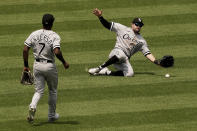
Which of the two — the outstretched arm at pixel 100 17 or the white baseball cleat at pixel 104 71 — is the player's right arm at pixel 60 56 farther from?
the white baseball cleat at pixel 104 71

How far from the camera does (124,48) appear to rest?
571 inches

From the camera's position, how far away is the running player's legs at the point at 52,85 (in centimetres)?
A: 1102

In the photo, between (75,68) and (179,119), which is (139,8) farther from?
(179,119)

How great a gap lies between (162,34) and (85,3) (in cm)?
289

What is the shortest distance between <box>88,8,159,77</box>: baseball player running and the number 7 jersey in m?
3.24

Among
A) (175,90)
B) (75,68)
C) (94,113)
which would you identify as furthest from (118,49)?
(94,113)

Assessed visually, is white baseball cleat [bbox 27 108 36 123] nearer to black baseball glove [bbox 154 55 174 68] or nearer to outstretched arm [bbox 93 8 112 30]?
outstretched arm [bbox 93 8 112 30]

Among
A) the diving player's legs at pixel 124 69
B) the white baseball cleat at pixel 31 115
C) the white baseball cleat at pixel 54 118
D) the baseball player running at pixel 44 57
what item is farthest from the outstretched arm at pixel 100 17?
the white baseball cleat at pixel 31 115

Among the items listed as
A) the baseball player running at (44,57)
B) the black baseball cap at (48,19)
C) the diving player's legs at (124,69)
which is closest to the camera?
the black baseball cap at (48,19)

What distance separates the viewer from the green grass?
1127 cm

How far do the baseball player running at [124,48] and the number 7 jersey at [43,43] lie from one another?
324cm

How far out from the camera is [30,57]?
50.5 ft

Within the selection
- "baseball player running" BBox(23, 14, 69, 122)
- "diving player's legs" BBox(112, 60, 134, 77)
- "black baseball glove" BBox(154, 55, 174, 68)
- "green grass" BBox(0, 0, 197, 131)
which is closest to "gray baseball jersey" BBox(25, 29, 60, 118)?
"baseball player running" BBox(23, 14, 69, 122)


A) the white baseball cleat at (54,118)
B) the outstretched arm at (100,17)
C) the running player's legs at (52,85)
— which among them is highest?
the outstretched arm at (100,17)
